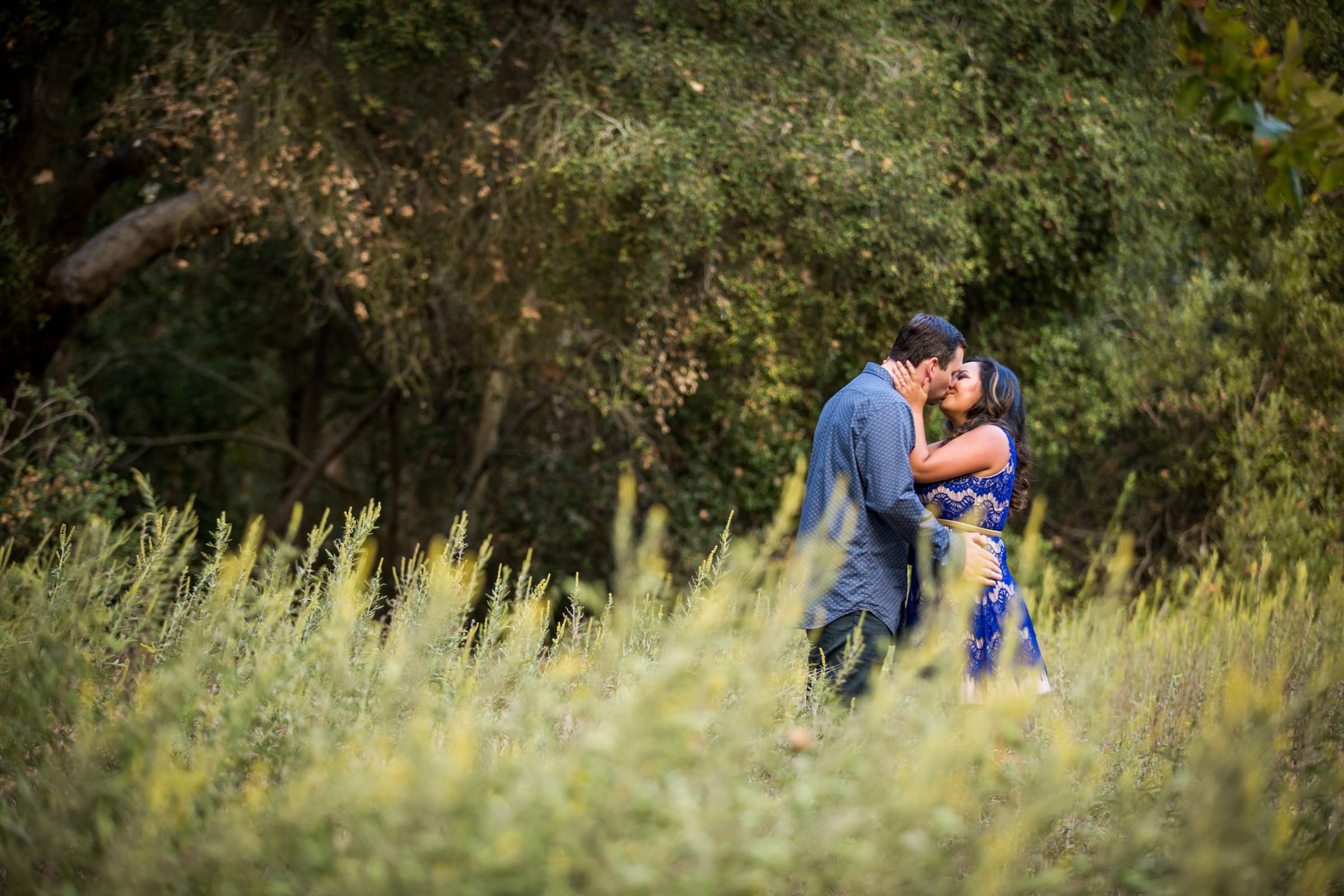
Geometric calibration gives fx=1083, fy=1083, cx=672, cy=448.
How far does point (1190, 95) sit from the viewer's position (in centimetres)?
295

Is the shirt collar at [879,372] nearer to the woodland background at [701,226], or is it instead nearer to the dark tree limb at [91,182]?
the woodland background at [701,226]

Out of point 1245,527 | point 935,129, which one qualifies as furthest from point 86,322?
point 1245,527

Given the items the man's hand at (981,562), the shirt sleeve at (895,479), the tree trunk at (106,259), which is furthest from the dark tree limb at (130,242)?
the man's hand at (981,562)

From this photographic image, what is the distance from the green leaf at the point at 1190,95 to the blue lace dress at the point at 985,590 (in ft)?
4.08

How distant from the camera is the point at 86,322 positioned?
10.6 m

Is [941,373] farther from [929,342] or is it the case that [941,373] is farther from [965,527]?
[965,527]

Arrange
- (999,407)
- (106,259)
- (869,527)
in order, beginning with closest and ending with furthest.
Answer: (869,527)
(999,407)
(106,259)

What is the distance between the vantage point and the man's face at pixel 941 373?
3.75 metres

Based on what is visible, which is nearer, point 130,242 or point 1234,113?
point 1234,113

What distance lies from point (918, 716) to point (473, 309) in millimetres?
6744

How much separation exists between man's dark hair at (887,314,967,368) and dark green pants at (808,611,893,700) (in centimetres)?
92

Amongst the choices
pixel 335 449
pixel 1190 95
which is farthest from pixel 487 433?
pixel 1190 95

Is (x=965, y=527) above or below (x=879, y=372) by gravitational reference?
below

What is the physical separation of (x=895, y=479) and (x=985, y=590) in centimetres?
67
